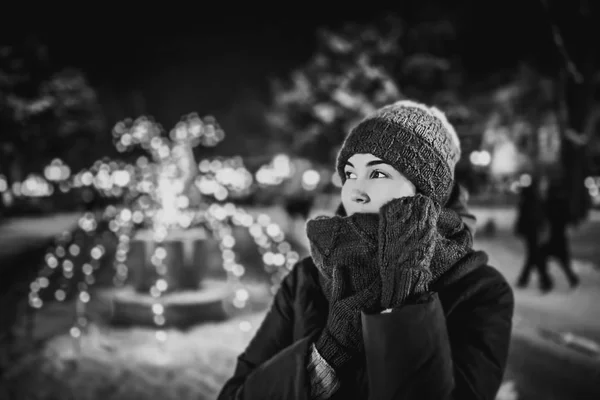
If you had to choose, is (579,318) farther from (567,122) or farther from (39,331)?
(567,122)

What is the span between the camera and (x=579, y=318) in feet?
21.5


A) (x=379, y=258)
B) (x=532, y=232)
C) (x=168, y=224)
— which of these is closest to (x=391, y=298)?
(x=379, y=258)

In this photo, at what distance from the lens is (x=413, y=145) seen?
5.15 feet

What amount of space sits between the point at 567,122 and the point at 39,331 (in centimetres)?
1465

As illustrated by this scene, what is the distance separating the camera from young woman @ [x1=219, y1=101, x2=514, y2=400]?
124 cm

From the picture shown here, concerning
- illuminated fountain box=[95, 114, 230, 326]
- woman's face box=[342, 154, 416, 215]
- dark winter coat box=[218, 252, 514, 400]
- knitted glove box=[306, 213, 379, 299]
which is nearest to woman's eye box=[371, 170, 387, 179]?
woman's face box=[342, 154, 416, 215]

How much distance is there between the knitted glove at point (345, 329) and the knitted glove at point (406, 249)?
6cm

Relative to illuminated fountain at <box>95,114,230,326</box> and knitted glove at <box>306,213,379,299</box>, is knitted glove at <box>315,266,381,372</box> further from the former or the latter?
illuminated fountain at <box>95,114,230,326</box>

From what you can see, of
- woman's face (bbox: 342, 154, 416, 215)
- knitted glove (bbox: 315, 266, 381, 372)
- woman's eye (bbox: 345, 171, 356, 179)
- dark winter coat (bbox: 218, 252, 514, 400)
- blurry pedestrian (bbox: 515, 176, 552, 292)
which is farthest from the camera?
blurry pedestrian (bbox: 515, 176, 552, 292)

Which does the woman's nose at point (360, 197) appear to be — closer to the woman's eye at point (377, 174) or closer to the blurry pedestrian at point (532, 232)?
the woman's eye at point (377, 174)

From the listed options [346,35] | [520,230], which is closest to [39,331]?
[520,230]

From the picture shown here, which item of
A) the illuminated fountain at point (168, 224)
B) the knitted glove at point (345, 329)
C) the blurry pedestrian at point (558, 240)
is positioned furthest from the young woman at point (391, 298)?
the blurry pedestrian at point (558, 240)

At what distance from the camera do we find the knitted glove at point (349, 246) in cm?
139

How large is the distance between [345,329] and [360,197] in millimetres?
459
